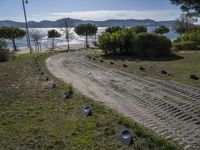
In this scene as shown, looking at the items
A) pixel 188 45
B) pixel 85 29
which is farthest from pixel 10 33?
pixel 188 45

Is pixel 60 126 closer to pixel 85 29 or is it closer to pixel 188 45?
pixel 188 45

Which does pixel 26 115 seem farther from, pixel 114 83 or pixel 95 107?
pixel 114 83

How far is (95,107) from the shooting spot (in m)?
9.29

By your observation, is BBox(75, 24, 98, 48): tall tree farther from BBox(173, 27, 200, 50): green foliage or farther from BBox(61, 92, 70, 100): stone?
BBox(61, 92, 70, 100): stone

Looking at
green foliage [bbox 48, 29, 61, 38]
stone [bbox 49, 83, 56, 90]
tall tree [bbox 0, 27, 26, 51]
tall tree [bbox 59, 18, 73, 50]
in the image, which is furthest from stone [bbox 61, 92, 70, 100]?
green foliage [bbox 48, 29, 61, 38]

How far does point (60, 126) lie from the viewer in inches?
295

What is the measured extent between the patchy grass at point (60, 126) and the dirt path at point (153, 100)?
0.49m

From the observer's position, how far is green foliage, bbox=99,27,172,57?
85.6 feet

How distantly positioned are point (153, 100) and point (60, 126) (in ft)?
12.7

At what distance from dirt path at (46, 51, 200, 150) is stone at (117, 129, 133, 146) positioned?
2.72ft

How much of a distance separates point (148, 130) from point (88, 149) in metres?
1.74

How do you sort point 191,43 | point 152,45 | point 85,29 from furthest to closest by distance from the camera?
point 85,29 < point 191,43 < point 152,45

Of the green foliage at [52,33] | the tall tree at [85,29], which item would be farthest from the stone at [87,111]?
the green foliage at [52,33]

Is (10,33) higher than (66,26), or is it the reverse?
(66,26)
